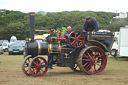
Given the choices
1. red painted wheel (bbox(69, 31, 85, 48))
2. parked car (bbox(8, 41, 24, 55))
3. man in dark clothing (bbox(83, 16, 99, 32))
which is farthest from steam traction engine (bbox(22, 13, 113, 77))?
parked car (bbox(8, 41, 24, 55))

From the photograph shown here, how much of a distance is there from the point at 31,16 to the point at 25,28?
75.8 m

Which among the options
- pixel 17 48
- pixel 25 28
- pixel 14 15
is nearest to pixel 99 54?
pixel 17 48

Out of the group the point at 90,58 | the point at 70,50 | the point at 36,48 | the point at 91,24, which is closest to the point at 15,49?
the point at 91,24

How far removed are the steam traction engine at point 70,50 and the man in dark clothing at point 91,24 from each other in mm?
531

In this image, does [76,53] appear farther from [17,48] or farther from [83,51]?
[17,48]

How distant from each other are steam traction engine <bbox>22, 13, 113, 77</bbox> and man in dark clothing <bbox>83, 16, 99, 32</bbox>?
53 centimetres

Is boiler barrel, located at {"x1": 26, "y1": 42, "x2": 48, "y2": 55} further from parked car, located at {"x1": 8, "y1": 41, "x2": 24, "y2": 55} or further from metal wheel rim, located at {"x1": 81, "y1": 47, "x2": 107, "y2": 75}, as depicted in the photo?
parked car, located at {"x1": 8, "y1": 41, "x2": 24, "y2": 55}

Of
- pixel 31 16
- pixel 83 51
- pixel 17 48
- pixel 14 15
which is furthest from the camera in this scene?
pixel 14 15

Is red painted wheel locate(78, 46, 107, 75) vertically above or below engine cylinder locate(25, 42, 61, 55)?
below

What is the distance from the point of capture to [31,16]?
406 inches

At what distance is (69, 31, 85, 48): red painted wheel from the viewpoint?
1103cm

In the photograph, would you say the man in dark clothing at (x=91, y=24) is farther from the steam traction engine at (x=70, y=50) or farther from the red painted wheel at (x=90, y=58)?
the red painted wheel at (x=90, y=58)

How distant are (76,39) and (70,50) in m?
0.50

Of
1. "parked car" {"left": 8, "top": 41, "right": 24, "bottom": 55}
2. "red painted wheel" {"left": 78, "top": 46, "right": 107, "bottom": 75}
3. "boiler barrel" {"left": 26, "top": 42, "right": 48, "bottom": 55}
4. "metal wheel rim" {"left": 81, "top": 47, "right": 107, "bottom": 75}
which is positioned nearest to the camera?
"boiler barrel" {"left": 26, "top": 42, "right": 48, "bottom": 55}
